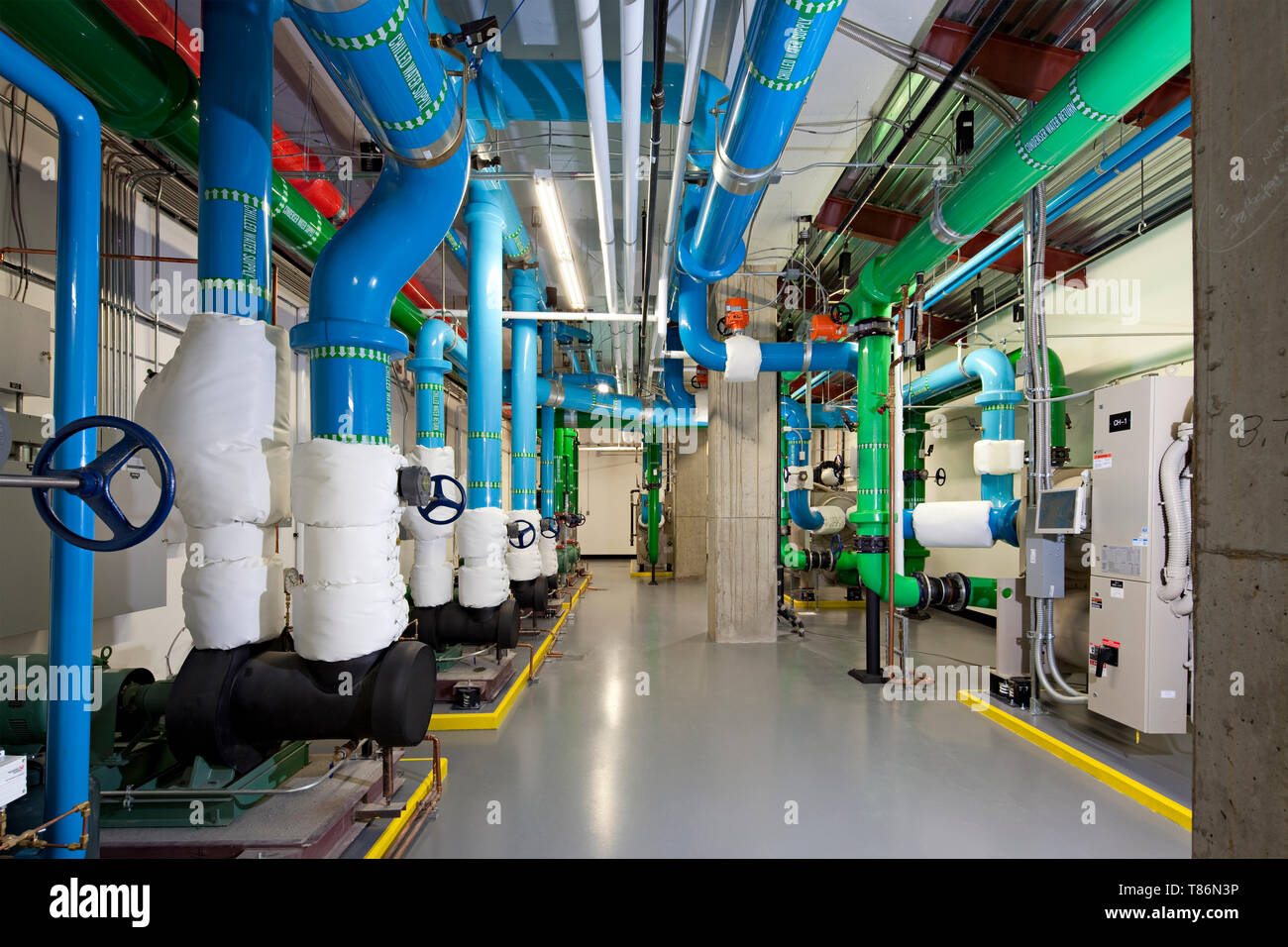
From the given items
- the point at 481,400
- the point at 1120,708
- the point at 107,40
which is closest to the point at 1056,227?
the point at 1120,708

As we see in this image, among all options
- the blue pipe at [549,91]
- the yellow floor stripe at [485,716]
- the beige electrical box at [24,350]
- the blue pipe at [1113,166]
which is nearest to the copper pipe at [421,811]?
the yellow floor stripe at [485,716]

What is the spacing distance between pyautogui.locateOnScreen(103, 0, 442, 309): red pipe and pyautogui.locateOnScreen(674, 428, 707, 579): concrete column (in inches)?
373

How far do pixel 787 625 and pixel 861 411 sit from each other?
10.9 feet

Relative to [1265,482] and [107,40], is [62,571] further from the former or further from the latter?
[1265,482]

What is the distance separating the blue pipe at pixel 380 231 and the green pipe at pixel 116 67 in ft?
2.17

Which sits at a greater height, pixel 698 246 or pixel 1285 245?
pixel 698 246

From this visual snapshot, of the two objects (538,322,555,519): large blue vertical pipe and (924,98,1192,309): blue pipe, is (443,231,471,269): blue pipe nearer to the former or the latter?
(538,322,555,519): large blue vertical pipe

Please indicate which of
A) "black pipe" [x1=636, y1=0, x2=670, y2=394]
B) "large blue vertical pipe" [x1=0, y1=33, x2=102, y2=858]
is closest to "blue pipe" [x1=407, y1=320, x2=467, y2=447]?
"black pipe" [x1=636, y1=0, x2=670, y2=394]

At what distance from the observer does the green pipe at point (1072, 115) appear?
8.35ft

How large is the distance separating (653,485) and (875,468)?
8.08 m

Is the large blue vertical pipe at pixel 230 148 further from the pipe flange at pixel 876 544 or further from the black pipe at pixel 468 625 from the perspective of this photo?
the pipe flange at pixel 876 544

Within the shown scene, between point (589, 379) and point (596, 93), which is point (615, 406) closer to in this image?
point (589, 379)

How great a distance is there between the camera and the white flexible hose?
11.3 feet

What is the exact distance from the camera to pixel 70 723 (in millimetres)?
1493
